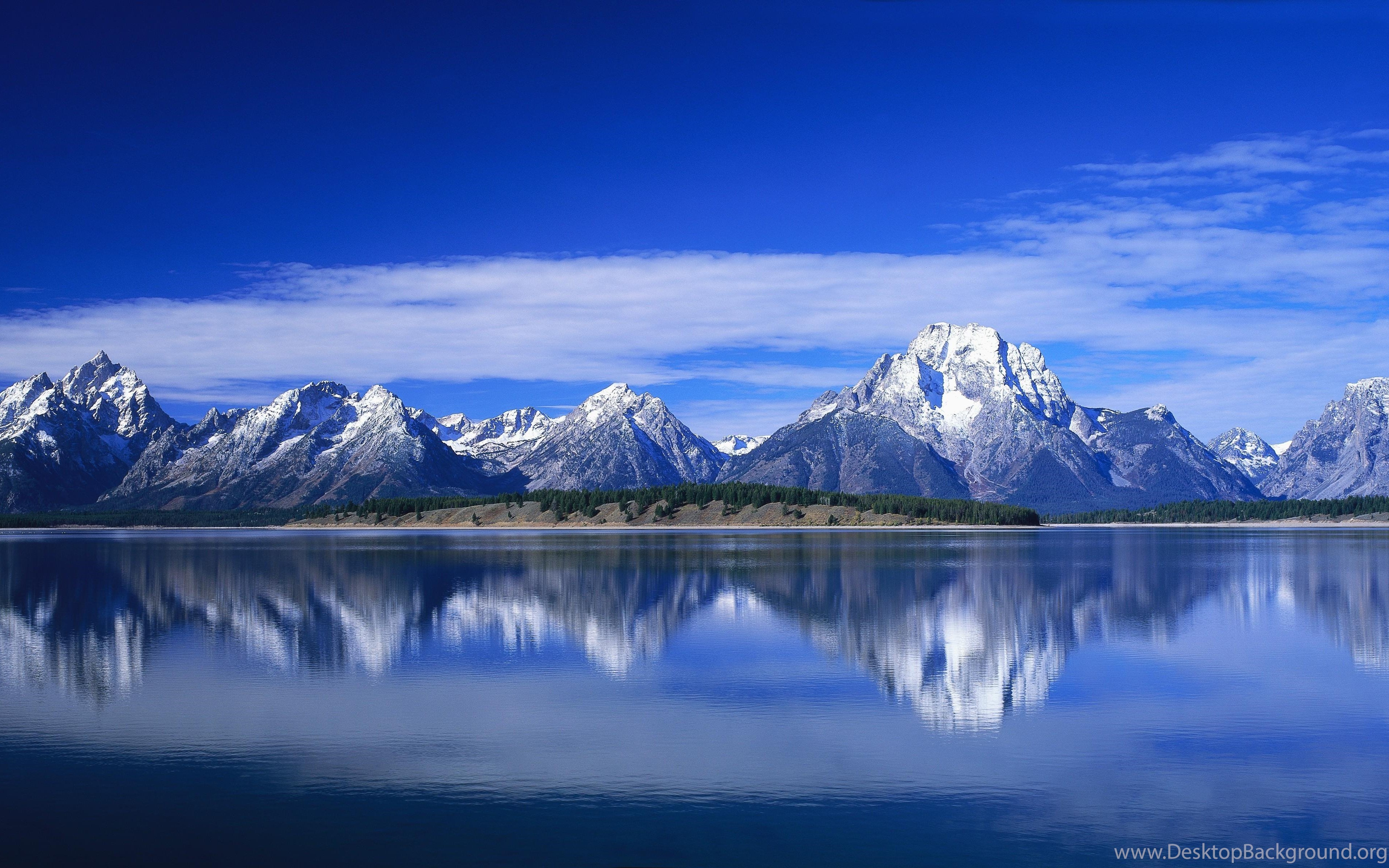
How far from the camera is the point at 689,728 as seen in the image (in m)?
34.1

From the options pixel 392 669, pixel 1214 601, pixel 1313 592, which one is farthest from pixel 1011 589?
pixel 392 669

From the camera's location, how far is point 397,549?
155750 mm

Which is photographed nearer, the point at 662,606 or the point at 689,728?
the point at 689,728

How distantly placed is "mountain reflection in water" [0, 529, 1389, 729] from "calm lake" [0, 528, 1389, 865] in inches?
17.8

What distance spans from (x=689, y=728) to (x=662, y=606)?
35983mm

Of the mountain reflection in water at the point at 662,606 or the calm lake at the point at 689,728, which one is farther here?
the mountain reflection in water at the point at 662,606

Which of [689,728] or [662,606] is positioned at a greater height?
[689,728]

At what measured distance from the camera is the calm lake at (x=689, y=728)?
23875mm

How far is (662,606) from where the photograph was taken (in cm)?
7000

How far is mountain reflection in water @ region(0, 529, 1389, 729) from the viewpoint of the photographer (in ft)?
151

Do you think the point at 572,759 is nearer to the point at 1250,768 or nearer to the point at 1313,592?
the point at 1250,768

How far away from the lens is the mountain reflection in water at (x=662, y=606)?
46125 mm

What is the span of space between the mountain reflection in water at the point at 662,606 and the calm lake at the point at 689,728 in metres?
0.45

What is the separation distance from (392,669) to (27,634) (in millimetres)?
25983
